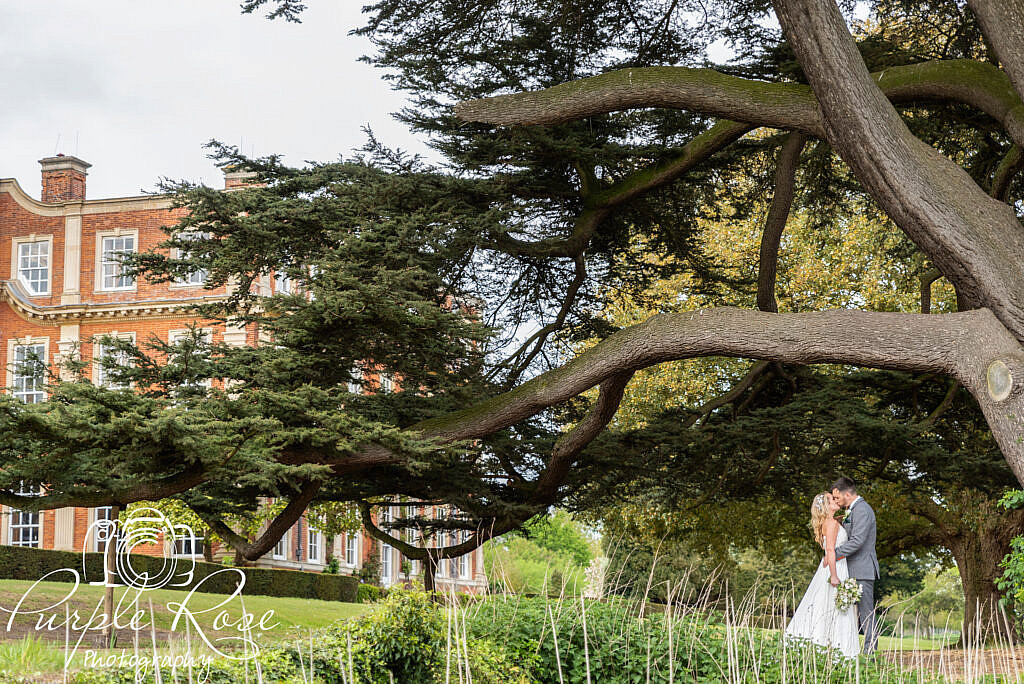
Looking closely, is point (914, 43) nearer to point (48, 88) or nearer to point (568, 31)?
point (568, 31)

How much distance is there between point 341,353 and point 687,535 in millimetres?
10577

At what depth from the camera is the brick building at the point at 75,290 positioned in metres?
30.9

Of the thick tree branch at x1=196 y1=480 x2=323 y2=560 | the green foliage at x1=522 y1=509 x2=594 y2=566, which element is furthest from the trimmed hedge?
the thick tree branch at x1=196 y1=480 x2=323 y2=560

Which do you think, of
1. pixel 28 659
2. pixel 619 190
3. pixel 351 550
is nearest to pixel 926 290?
pixel 619 190

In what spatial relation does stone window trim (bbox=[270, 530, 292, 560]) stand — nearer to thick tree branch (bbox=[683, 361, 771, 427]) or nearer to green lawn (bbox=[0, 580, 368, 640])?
green lawn (bbox=[0, 580, 368, 640])

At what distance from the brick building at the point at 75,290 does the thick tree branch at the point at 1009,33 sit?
24.2m

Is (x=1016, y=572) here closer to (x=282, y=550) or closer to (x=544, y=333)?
(x=544, y=333)

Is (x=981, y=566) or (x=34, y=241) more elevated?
(x=34, y=241)

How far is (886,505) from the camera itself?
1855cm

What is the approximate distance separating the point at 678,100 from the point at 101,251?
2672 cm

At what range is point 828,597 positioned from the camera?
28.7 feet

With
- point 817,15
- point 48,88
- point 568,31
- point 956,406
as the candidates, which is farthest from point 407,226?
point 48,88

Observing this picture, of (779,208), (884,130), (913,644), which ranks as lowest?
(913,644)

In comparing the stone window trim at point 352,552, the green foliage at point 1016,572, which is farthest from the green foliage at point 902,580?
the green foliage at point 1016,572
